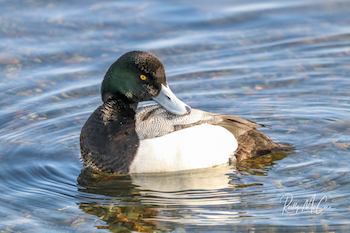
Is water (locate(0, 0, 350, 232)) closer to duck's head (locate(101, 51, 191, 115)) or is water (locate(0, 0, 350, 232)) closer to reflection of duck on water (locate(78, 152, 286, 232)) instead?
reflection of duck on water (locate(78, 152, 286, 232))

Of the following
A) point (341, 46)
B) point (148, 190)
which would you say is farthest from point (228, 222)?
point (341, 46)

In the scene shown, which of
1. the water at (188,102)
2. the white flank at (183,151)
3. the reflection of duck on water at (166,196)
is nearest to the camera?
the reflection of duck on water at (166,196)

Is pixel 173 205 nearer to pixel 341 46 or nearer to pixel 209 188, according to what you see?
pixel 209 188

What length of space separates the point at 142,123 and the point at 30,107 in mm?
2590

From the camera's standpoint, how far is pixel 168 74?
872 centimetres

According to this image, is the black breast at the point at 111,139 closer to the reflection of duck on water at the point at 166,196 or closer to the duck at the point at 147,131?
the duck at the point at 147,131

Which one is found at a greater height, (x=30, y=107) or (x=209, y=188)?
(x=30, y=107)

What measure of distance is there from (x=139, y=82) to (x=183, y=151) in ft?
3.07

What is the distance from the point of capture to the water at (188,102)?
5.24 metres

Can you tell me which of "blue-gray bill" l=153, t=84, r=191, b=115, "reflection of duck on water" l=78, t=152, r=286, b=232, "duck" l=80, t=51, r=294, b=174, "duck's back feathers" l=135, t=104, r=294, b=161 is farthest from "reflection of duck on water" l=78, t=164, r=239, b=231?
"blue-gray bill" l=153, t=84, r=191, b=115

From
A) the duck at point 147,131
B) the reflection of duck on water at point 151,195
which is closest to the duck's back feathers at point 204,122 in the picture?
the duck at point 147,131

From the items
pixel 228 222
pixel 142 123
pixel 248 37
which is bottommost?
pixel 228 222

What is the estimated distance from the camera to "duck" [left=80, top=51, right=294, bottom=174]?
581cm

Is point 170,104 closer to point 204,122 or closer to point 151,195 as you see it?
point 204,122
